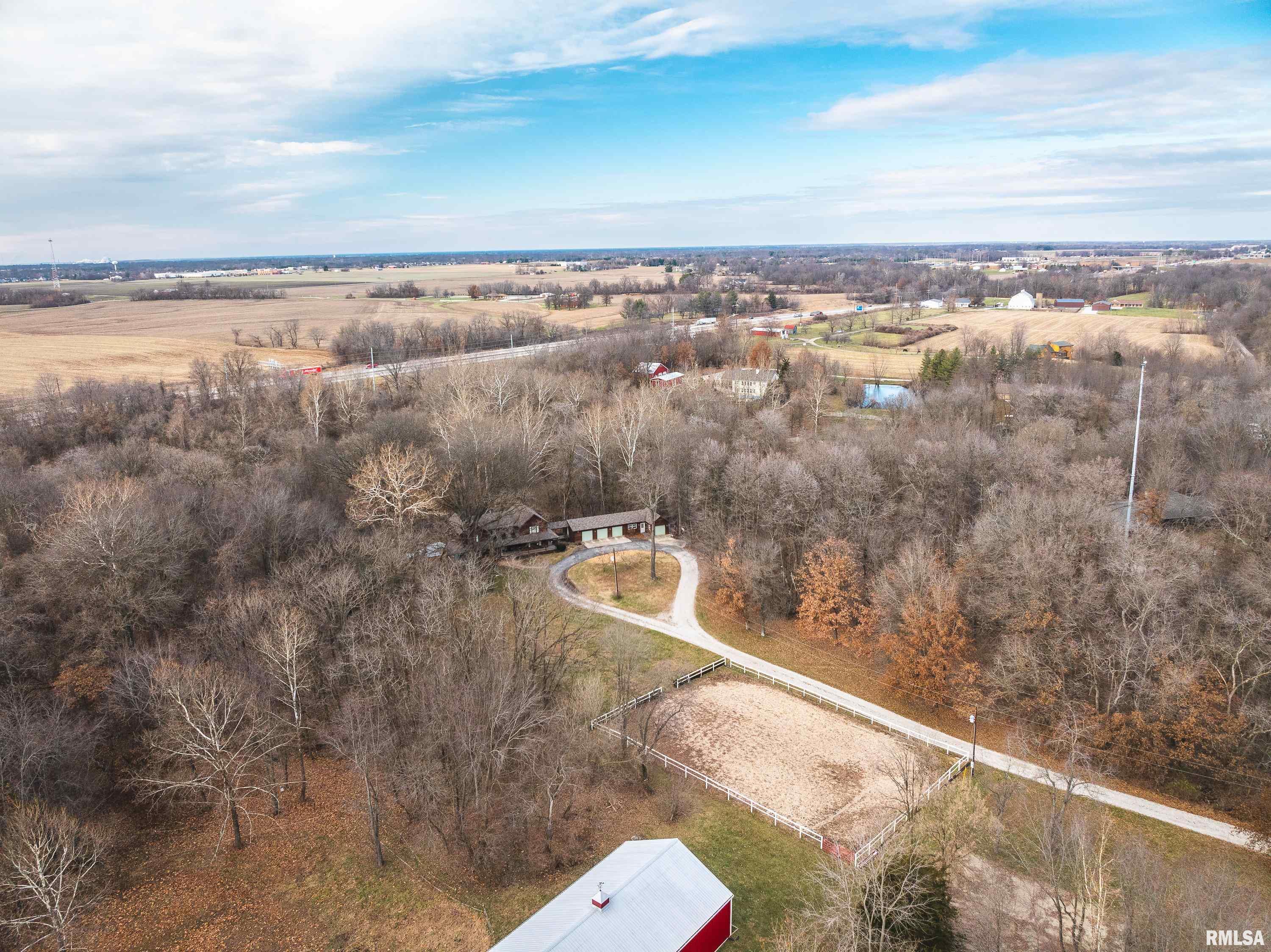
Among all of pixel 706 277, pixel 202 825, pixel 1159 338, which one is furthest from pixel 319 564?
pixel 706 277

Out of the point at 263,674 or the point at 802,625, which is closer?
the point at 263,674

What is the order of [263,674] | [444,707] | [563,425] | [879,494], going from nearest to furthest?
[444,707], [263,674], [879,494], [563,425]

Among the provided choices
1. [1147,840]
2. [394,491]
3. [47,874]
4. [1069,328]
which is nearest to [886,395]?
[1069,328]

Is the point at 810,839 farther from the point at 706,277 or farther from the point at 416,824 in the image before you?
the point at 706,277

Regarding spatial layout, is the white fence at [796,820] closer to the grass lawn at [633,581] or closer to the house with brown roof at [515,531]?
the grass lawn at [633,581]

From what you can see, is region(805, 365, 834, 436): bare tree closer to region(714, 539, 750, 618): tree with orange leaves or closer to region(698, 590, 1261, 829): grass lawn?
region(714, 539, 750, 618): tree with orange leaves

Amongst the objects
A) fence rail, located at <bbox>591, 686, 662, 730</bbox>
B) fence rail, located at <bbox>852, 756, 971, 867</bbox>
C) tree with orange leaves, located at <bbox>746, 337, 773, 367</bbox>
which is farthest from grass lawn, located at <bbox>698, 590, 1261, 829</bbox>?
tree with orange leaves, located at <bbox>746, 337, 773, 367</bbox>

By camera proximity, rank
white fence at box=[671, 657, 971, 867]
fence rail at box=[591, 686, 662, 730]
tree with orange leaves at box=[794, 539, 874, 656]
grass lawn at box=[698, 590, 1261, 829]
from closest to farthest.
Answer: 1. white fence at box=[671, 657, 971, 867]
2. grass lawn at box=[698, 590, 1261, 829]
3. fence rail at box=[591, 686, 662, 730]
4. tree with orange leaves at box=[794, 539, 874, 656]
